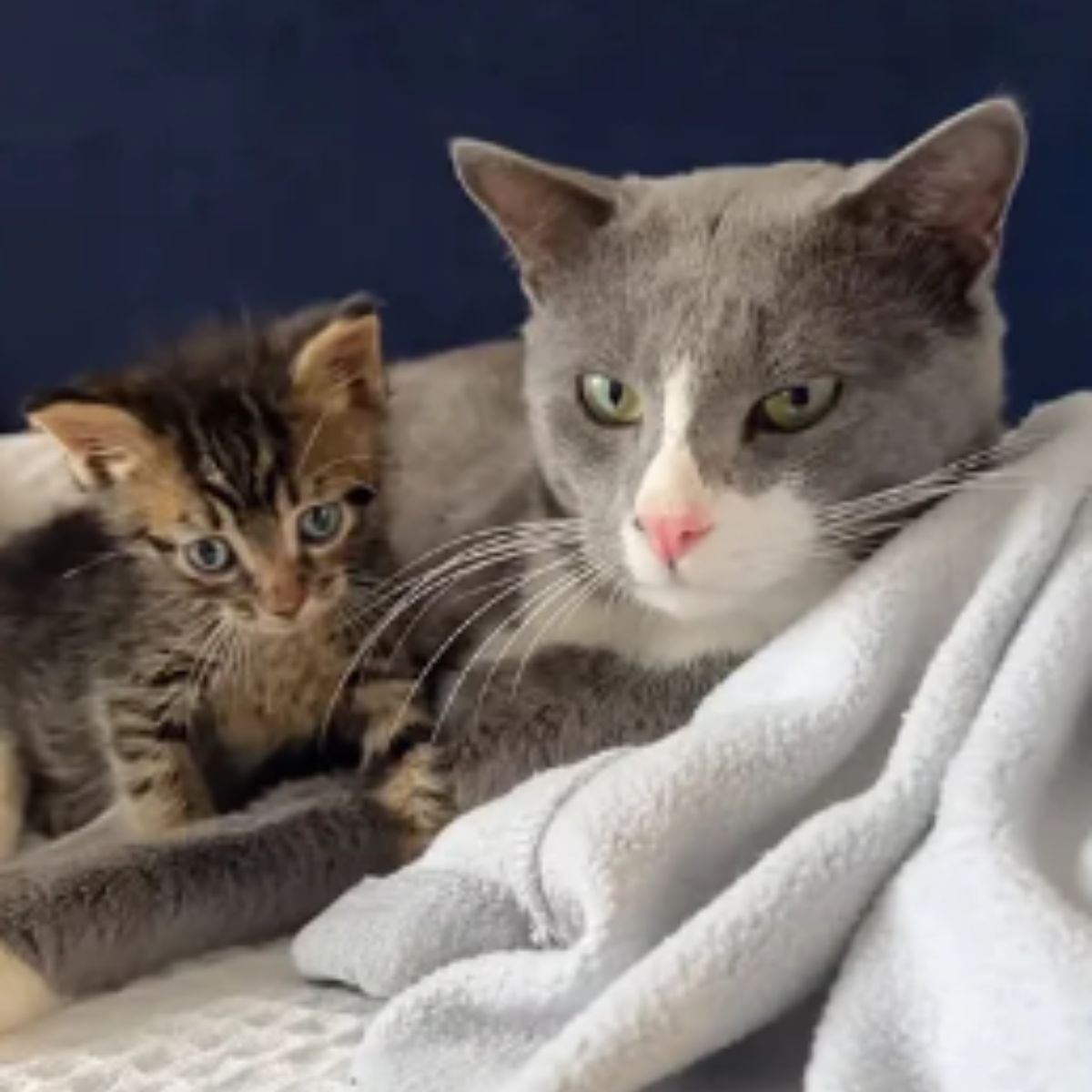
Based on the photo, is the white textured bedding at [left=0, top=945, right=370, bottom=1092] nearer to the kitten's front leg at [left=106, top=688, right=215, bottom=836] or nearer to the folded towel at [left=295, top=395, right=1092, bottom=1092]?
the folded towel at [left=295, top=395, right=1092, bottom=1092]

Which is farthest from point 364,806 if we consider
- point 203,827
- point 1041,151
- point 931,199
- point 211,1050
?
point 1041,151

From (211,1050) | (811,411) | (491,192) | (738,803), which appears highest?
(491,192)

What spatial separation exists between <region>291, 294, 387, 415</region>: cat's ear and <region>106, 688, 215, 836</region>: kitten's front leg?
22 cm

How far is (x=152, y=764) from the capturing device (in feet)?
4.26

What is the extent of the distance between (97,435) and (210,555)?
0.10 metres

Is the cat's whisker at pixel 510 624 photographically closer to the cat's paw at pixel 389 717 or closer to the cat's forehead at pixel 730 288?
the cat's paw at pixel 389 717

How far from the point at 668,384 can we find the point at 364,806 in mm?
333

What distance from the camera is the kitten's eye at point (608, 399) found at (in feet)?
3.82

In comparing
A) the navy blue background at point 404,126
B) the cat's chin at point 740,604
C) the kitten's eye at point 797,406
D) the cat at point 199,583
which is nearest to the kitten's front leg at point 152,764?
the cat at point 199,583

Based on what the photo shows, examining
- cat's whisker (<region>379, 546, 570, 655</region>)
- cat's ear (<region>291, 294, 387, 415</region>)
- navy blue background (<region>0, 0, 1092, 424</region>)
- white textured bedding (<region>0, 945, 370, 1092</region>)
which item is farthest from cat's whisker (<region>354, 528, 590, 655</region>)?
navy blue background (<region>0, 0, 1092, 424</region>)

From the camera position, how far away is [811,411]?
3.69 feet

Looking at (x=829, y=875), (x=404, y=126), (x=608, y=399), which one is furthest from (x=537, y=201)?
(x=404, y=126)

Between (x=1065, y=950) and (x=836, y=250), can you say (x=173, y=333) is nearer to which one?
(x=836, y=250)

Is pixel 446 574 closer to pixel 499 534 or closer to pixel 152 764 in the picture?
pixel 499 534
